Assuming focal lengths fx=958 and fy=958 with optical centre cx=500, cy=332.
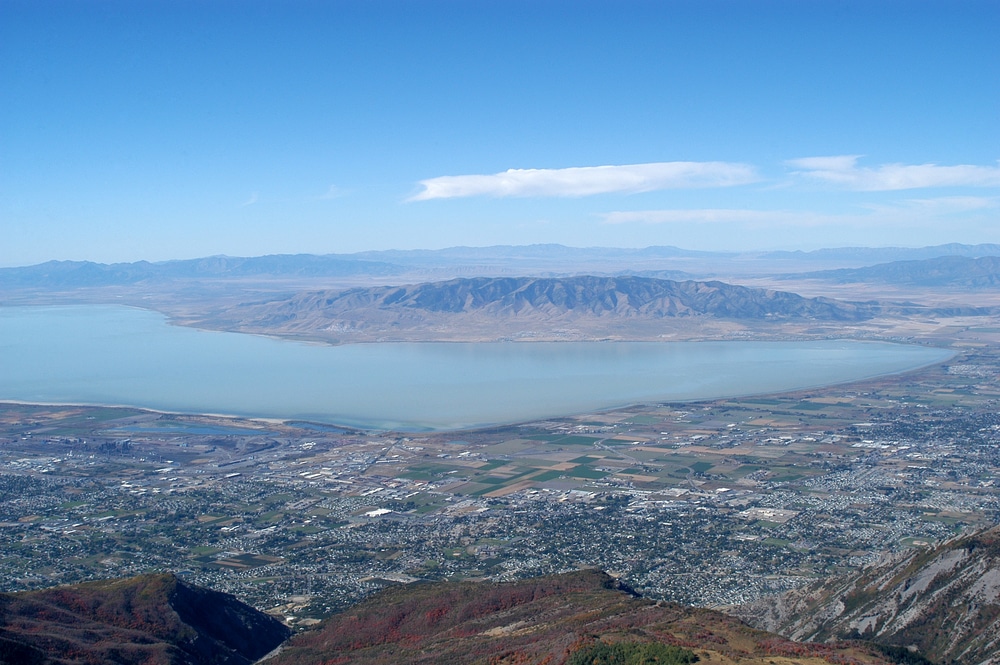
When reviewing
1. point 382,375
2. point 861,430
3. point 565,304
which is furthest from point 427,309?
point 861,430

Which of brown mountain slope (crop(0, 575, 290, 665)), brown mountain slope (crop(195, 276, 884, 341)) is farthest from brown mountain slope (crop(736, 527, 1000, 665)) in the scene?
brown mountain slope (crop(195, 276, 884, 341))

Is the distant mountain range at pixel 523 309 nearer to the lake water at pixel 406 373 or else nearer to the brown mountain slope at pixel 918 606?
the lake water at pixel 406 373

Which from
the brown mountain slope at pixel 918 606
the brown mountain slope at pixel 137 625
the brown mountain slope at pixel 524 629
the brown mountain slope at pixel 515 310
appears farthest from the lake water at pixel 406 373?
the brown mountain slope at pixel 918 606

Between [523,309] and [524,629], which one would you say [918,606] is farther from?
[523,309]

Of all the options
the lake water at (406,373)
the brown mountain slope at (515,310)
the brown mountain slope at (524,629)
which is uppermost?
the brown mountain slope at (515,310)

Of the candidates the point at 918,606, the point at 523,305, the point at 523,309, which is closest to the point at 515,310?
the point at 523,309
